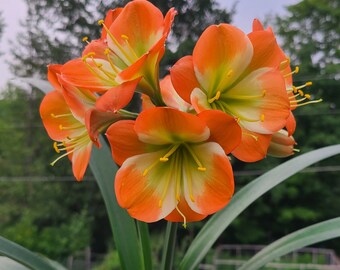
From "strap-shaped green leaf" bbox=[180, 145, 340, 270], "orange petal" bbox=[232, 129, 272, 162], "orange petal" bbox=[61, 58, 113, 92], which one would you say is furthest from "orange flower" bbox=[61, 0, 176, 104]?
"strap-shaped green leaf" bbox=[180, 145, 340, 270]

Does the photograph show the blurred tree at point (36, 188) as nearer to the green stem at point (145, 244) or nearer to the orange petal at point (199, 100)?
the green stem at point (145, 244)

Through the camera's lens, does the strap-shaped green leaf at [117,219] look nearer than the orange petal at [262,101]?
No

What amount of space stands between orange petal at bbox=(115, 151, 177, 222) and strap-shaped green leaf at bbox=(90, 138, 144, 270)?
6.4 inches

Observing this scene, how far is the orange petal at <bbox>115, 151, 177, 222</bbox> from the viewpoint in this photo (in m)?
0.43

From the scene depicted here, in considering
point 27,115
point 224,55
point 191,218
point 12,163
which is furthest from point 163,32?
point 27,115

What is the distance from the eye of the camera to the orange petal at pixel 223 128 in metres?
0.40

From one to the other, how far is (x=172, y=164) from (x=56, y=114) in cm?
19

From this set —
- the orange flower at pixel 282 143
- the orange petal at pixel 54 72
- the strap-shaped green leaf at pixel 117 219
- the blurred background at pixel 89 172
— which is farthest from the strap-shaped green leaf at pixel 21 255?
the blurred background at pixel 89 172

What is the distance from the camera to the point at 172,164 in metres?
0.47

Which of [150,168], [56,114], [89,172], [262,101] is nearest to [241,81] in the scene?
[262,101]

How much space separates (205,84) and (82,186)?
27.1 feet

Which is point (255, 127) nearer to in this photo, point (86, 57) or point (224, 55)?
point (224, 55)

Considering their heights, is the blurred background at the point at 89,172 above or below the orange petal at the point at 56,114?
below

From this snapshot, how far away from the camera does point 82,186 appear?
27.8 ft
